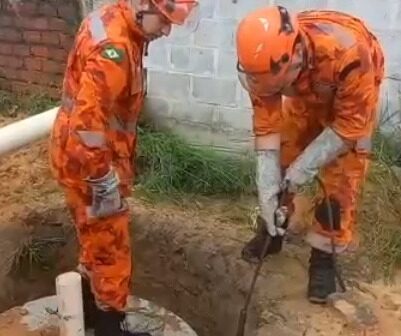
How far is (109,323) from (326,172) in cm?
107

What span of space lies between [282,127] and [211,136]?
148 centimetres

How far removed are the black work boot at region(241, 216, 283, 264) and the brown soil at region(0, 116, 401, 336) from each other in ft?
0.13

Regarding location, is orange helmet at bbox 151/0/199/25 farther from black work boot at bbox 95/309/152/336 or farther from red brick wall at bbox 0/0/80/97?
red brick wall at bbox 0/0/80/97

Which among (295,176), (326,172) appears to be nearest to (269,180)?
(295,176)

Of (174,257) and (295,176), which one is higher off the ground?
(295,176)

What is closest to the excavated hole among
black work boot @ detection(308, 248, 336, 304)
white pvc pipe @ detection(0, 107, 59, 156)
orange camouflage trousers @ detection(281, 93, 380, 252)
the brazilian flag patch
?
black work boot @ detection(308, 248, 336, 304)

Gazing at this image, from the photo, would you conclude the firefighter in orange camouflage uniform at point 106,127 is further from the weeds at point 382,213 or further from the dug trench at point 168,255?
the weeds at point 382,213

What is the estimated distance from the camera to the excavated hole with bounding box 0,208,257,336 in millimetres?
4375

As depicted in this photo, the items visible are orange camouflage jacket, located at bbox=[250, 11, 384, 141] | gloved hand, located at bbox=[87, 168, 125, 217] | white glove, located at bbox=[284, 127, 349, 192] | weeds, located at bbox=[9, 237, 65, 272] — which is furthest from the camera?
weeds, located at bbox=[9, 237, 65, 272]

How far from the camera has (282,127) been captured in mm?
3883

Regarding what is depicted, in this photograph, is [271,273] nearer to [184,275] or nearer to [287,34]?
[184,275]

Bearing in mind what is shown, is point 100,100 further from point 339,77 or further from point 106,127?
point 339,77

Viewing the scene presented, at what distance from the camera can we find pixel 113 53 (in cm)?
321

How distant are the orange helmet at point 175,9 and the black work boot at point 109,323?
120cm
